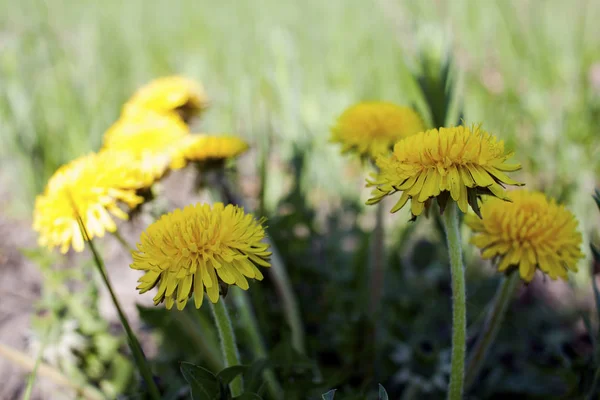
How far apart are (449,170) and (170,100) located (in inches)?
51.8

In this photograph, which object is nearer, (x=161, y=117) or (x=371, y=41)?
(x=161, y=117)

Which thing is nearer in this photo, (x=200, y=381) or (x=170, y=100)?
(x=200, y=381)

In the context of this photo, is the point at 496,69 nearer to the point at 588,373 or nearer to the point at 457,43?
the point at 457,43

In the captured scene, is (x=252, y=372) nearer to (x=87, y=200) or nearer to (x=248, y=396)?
(x=248, y=396)

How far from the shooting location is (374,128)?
1.38m

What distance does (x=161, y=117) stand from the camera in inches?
65.8

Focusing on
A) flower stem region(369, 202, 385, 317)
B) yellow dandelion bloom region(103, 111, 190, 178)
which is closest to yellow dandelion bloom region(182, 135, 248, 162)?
yellow dandelion bloom region(103, 111, 190, 178)

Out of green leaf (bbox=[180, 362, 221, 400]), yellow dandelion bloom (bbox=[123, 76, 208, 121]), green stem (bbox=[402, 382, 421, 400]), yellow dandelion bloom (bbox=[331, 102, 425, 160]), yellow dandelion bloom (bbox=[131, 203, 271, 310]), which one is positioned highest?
yellow dandelion bloom (bbox=[123, 76, 208, 121])

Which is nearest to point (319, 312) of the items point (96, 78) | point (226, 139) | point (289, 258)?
point (289, 258)

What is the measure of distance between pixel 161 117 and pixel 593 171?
6.05ft

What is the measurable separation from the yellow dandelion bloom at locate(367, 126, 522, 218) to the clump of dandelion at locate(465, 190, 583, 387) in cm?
18

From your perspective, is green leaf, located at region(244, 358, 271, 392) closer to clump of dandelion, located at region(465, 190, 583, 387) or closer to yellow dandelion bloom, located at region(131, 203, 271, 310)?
yellow dandelion bloom, located at region(131, 203, 271, 310)

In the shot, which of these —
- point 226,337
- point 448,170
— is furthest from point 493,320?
point 226,337

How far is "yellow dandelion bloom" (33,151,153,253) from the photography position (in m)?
1.20
